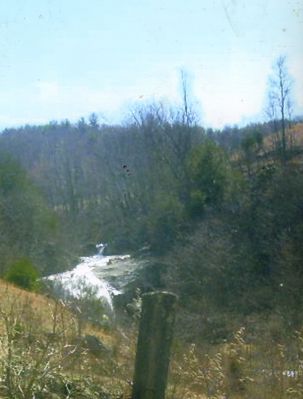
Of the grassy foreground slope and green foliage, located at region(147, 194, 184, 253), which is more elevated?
green foliage, located at region(147, 194, 184, 253)

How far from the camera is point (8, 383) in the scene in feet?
15.3

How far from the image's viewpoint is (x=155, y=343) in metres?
4.39

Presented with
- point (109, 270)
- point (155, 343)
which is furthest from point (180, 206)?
point (155, 343)

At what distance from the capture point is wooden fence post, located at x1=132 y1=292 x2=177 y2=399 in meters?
4.40

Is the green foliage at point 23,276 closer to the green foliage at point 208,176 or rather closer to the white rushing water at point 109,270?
the white rushing water at point 109,270

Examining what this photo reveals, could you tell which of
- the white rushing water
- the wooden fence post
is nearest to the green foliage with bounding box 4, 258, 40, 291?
the white rushing water

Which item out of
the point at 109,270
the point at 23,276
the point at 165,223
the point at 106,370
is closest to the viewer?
the point at 106,370

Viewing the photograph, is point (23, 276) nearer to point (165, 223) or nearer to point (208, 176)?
point (165, 223)

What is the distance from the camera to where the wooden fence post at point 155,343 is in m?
4.40

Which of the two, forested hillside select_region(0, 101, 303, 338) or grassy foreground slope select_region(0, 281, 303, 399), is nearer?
Result: grassy foreground slope select_region(0, 281, 303, 399)

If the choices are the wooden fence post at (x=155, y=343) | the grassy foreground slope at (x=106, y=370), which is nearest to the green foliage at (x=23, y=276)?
the grassy foreground slope at (x=106, y=370)

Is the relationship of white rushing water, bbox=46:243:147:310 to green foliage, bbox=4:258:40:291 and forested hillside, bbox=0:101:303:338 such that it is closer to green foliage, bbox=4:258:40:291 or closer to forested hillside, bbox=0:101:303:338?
forested hillside, bbox=0:101:303:338

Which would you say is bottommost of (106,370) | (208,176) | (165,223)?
(106,370)

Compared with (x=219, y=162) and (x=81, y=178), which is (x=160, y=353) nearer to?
(x=219, y=162)
